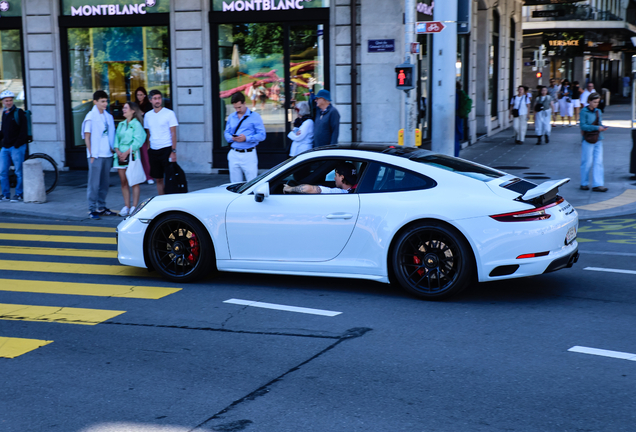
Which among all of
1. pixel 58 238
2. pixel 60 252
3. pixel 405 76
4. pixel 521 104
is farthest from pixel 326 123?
pixel 521 104

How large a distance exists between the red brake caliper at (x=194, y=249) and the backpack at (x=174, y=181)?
381 cm

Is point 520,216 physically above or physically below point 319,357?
above

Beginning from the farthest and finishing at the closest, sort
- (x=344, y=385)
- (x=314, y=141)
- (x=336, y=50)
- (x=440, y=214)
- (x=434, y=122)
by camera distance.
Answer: (x=336, y=50) < (x=434, y=122) < (x=314, y=141) < (x=440, y=214) < (x=344, y=385)

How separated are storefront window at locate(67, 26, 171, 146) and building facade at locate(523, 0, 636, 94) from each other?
2600 cm

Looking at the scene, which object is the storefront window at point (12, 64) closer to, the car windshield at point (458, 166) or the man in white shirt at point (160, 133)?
the man in white shirt at point (160, 133)

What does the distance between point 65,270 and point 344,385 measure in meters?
4.65

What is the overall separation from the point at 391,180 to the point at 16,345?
11.2 ft

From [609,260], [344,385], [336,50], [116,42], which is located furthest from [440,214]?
[116,42]

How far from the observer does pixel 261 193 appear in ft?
22.8

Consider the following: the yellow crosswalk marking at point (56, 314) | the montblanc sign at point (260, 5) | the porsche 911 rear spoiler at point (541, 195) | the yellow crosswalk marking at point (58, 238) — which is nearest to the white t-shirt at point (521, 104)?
the montblanc sign at point (260, 5)

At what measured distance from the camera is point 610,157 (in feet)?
60.5

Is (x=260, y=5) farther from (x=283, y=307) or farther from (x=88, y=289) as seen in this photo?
(x=283, y=307)

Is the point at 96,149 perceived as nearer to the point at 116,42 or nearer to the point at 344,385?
the point at 116,42

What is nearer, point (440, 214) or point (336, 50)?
point (440, 214)
